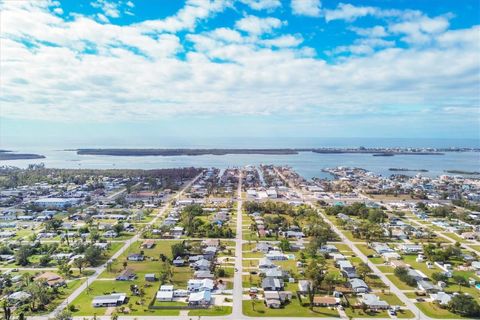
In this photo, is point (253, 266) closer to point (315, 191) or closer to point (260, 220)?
point (260, 220)

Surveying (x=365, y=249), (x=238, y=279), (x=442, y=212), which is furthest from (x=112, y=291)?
(x=442, y=212)

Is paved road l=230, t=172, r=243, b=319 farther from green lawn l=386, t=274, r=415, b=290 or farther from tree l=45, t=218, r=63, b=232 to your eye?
tree l=45, t=218, r=63, b=232

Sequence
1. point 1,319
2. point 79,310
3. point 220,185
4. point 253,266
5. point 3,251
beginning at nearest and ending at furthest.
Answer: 1. point 1,319
2. point 79,310
3. point 253,266
4. point 3,251
5. point 220,185

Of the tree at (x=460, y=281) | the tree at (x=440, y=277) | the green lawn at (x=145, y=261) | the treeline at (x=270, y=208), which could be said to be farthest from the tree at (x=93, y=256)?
the tree at (x=460, y=281)

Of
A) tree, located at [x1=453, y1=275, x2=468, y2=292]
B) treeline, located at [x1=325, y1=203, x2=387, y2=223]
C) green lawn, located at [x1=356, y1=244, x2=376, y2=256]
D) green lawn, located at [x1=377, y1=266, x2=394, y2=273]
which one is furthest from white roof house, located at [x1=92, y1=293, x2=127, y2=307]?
treeline, located at [x1=325, y1=203, x2=387, y2=223]

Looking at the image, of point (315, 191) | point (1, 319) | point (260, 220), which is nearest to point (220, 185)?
point (315, 191)

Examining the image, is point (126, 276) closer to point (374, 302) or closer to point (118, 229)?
point (118, 229)
